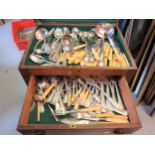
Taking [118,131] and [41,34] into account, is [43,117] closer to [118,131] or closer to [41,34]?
[118,131]

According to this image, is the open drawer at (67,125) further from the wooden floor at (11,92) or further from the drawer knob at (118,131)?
the wooden floor at (11,92)

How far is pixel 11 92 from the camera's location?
128cm

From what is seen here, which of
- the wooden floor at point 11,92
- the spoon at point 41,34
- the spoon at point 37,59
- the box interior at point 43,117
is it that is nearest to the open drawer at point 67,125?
the box interior at point 43,117

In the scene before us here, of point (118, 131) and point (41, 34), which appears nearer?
point (118, 131)

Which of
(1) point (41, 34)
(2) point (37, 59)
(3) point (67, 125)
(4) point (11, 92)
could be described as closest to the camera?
(3) point (67, 125)

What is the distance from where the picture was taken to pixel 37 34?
93 centimetres

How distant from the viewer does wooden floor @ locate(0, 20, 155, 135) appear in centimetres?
110

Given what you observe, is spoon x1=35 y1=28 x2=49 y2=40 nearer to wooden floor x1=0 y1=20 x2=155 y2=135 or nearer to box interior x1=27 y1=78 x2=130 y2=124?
box interior x1=27 y1=78 x2=130 y2=124

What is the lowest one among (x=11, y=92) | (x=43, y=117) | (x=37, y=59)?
(x=11, y=92)

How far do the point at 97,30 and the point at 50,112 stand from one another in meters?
0.53

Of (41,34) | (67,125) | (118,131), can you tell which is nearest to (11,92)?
(41,34)

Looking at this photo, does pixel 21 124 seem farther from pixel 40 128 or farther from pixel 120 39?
pixel 120 39

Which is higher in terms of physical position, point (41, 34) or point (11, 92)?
point (41, 34)

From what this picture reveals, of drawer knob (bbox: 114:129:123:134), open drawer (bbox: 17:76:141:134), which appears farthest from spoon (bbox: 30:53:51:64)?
drawer knob (bbox: 114:129:123:134)
